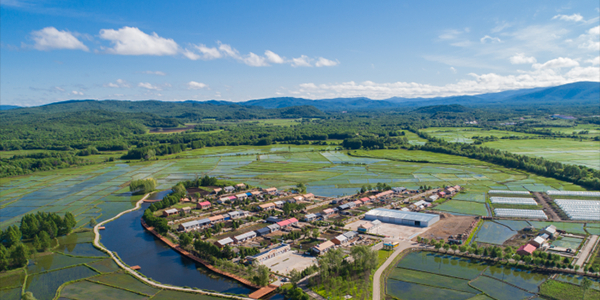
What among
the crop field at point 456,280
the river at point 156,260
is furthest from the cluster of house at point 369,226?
the river at point 156,260

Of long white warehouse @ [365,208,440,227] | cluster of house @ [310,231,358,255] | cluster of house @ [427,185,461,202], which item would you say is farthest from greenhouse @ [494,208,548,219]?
cluster of house @ [310,231,358,255]

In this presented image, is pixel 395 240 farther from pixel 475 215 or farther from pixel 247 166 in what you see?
pixel 247 166

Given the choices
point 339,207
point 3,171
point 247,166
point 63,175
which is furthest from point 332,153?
point 3,171

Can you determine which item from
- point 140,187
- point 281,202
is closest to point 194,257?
point 281,202

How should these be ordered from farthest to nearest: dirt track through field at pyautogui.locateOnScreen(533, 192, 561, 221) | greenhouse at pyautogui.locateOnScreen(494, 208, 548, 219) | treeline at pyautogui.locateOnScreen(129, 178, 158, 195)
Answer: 1. treeline at pyautogui.locateOnScreen(129, 178, 158, 195)
2. greenhouse at pyautogui.locateOnScreen(494, 208, 548, 219)
3. dirt track through field at pyautogui.locateOnScreen(533, 192, 561, 221)

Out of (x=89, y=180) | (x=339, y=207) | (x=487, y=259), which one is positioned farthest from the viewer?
(x=89, y=180)

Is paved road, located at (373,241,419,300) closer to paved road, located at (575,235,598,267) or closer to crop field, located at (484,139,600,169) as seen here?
paved road, located at (575,235,598,267)

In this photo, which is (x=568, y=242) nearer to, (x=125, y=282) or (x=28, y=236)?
(x=125, y=282)
